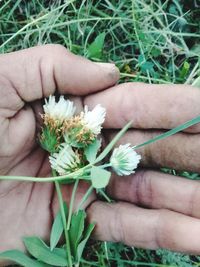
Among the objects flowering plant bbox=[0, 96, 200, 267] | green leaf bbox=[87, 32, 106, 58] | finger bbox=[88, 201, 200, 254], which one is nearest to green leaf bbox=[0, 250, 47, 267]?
flowering plant bbox=[0, 96, 200, 267]

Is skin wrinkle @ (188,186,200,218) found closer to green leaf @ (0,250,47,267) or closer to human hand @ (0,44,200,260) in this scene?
human hand @ (0,44,200,260)

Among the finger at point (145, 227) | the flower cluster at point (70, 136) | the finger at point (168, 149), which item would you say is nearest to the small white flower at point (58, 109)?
the flower cluster at point (70, 136)

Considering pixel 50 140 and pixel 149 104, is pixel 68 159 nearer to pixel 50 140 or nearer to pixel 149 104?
pixel 50 140

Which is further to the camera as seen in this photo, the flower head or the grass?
the grass

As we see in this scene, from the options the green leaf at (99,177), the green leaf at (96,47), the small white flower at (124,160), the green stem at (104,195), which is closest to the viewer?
the green leaf at (99,177)

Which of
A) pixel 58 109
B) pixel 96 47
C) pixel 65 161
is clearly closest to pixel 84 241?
pixel 65 161

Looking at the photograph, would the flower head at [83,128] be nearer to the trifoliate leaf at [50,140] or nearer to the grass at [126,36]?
the trifoliate leaf at [50,140]
